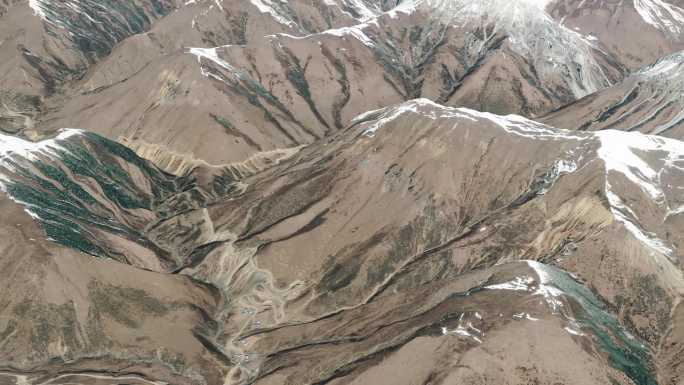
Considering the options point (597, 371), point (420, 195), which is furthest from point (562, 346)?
point (420, 195)

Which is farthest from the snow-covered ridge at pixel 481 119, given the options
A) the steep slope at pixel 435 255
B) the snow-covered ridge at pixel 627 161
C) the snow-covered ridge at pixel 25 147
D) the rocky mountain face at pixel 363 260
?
the snow-covered ridge at pixel 25 147

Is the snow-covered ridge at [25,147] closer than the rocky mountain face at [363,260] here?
No

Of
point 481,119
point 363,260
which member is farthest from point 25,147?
point 481,119

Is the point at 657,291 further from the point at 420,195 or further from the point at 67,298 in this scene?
the point at 67,298

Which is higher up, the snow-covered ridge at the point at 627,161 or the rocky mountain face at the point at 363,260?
the snow-covered ridge at the point at 627,161

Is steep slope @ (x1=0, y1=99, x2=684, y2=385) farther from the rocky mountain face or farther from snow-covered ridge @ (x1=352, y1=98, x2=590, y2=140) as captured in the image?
snow-covered ridge @ (x1=352, y1=98, x2=590, y2=140)

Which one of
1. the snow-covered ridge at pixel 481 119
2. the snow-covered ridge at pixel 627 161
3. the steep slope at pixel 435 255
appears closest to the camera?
the steep slope at pixel 435 255

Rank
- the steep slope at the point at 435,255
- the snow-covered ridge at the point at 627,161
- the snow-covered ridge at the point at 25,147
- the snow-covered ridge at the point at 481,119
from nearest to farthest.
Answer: the steep slope at the point at 435,255 < the snow-covered ridge at the point at 627,161 < the snow-covered ridge at the point at 25,147 < the snow-covered ridge at the point at 481,119

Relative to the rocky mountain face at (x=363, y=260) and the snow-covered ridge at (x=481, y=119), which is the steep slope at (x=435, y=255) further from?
the snow-covered ridge at (x=481, y=119)
